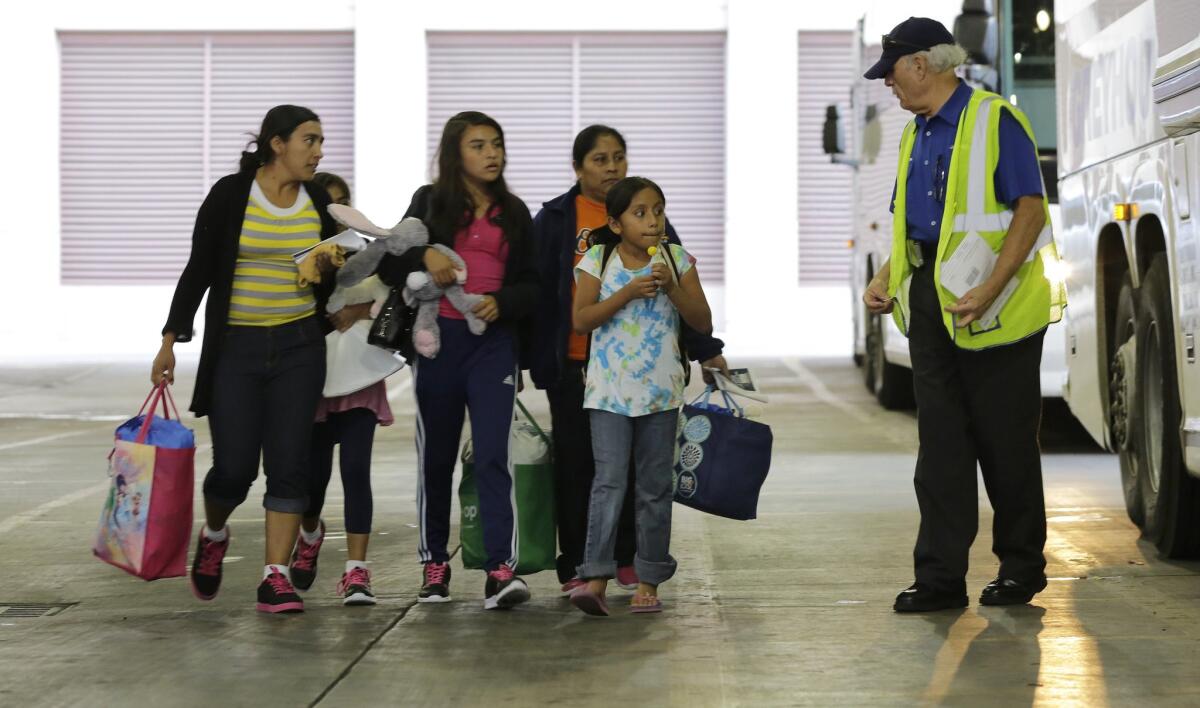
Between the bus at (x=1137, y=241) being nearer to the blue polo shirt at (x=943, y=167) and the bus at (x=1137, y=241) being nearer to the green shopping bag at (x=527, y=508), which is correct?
the blue polo shirt at (x=943, y=167)

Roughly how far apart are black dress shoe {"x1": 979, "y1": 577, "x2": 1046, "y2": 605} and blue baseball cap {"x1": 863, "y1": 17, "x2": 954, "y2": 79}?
179 centimetres

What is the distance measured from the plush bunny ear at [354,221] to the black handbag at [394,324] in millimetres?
222

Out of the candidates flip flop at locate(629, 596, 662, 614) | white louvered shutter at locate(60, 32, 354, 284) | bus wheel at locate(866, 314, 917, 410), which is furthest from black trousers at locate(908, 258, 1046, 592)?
white louvered shutter at locate(60, 32, 354, 284)

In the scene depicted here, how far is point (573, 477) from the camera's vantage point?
287 inches

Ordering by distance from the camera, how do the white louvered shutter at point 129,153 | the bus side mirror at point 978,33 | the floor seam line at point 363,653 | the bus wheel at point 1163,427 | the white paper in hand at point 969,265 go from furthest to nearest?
the white louvered shutter at point 129,153 → the bus side mirror at point 978,33 → the bus wheel at point 1163,427 → the white paper in hand at point 969,265 → the floor seam line at point 363,653

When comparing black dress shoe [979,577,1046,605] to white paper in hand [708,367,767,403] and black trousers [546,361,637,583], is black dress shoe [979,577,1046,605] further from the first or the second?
black trousers [546,361,637,583]

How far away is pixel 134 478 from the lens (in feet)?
22.6

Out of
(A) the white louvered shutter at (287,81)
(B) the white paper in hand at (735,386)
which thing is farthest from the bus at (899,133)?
(A) the white louvered shutter at (287,81)

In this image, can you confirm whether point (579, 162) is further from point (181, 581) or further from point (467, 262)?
point (181, 581)

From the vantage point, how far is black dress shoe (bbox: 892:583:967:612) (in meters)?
6.78

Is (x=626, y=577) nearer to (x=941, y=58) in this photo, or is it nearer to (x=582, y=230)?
(x=582, y=230)

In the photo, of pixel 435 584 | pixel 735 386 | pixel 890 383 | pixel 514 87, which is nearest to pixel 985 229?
pixel 735 386

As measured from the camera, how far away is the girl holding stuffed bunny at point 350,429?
7.18 meters

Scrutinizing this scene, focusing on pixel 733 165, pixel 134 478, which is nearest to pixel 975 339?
pixel 134 478
